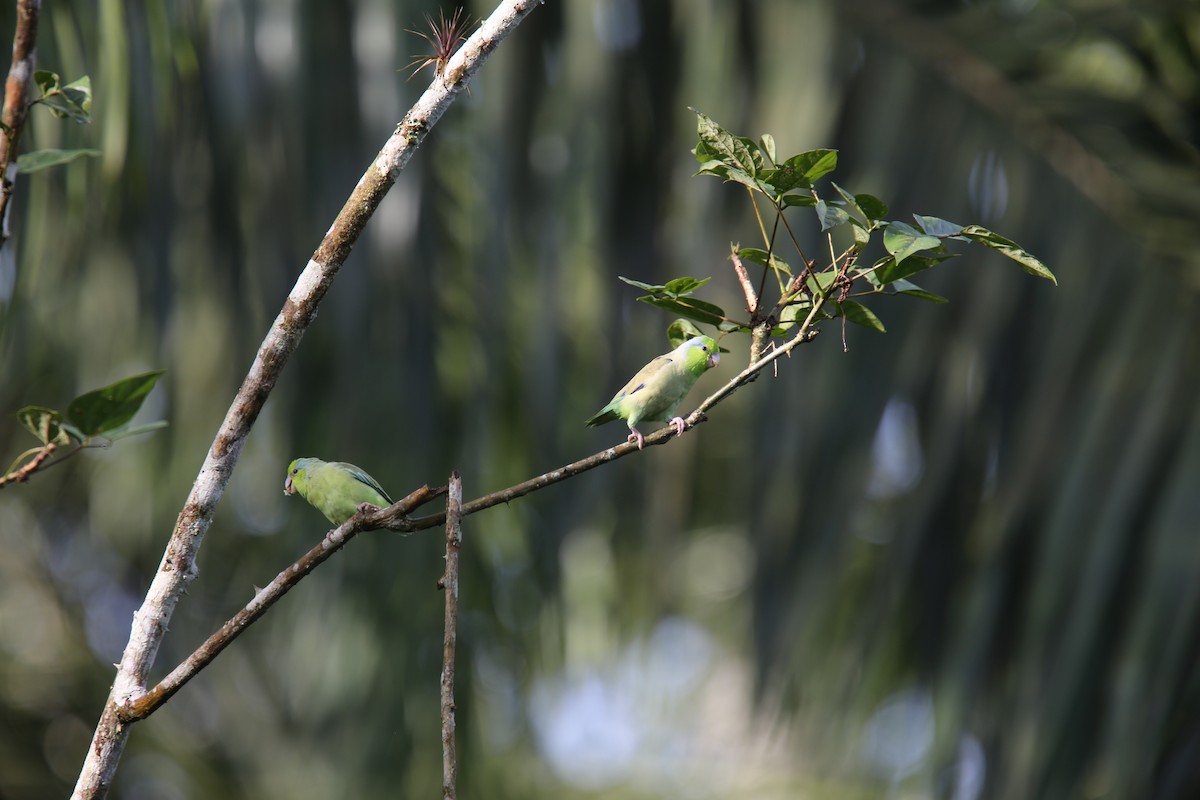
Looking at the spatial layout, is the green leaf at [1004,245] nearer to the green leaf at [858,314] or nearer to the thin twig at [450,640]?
the green leaf at [858,314]

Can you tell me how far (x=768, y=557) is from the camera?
17.0 feet

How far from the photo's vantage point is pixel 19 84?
178 cm

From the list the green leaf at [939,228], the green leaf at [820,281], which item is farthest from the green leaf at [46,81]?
the green leaf at [939,228]

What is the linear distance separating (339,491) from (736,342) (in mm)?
3802

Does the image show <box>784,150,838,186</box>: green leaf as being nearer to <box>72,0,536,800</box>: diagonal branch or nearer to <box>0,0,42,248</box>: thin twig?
<box>72,0,536,800</box>: diagonal branch

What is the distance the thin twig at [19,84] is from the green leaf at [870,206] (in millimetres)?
1211

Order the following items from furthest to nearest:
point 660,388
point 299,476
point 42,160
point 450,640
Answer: point 299,476, point 660,388, point 42,160, point 450,640

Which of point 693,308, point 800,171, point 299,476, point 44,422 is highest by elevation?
point 800,171

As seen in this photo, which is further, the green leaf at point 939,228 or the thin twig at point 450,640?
the green leaf at point 939,228

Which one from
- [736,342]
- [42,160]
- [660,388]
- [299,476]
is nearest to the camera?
[42,160]

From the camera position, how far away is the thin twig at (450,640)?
59.3 inches

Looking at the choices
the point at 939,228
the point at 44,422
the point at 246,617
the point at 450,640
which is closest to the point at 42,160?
the point at 44,422

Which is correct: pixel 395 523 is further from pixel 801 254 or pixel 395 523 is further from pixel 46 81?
pixel 46 81

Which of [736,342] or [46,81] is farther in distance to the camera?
[736,342]
